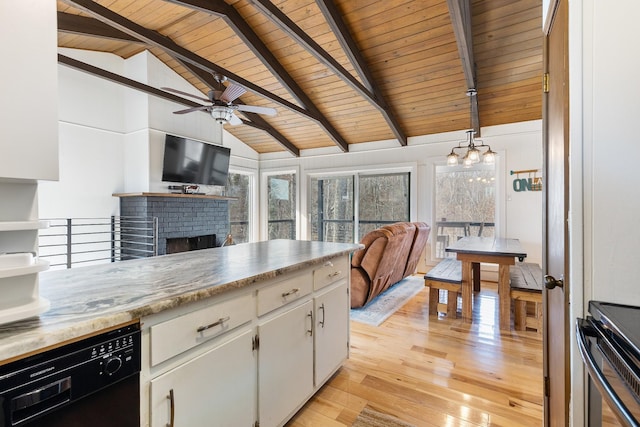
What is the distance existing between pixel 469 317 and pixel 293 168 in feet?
Answer: 16.3

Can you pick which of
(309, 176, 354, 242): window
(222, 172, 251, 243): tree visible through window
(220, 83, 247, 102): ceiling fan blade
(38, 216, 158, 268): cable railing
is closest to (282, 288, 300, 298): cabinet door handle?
(220, 83, 247, 102): ceiling fan blade

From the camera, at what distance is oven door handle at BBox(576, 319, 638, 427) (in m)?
0.55

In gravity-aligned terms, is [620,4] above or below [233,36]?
below

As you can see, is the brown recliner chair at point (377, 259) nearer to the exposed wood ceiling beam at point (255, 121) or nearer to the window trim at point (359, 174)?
A: the window trim at point (359, 174)

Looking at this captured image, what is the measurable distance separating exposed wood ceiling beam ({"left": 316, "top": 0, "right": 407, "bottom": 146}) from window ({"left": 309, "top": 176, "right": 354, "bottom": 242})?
176 centimetres

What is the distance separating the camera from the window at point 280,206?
24.8ft

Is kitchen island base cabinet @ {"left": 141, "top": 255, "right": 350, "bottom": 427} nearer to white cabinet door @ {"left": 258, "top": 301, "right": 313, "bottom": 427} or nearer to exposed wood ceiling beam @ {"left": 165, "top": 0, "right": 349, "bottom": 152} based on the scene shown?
white cabinet door @ {"left": 258, "top": 301, "right": 313, "bottom": 427}

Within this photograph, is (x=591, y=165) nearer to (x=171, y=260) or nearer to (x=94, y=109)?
(x=171, y=260)

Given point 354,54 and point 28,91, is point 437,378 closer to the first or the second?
point 28,91

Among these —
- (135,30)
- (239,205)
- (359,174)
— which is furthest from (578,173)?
(239,205)

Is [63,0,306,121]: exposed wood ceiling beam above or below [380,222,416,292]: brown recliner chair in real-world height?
above

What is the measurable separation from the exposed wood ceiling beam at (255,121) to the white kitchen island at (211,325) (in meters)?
4.08

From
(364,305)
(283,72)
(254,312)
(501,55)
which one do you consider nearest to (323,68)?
(283,72)

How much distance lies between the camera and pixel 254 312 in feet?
4.68
